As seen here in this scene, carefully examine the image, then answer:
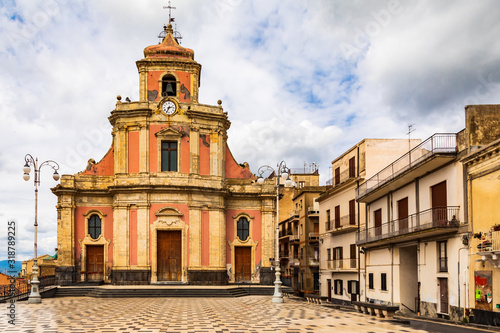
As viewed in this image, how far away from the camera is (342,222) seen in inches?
1489

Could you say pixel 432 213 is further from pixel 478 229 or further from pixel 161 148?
pixel 161 148

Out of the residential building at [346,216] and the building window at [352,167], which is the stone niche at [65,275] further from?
the building window at [352,167]

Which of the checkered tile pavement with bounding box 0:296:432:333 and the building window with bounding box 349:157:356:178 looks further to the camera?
the building window with bounding box 349:157:356:178

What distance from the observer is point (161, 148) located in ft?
128

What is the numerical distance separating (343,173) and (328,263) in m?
7.36

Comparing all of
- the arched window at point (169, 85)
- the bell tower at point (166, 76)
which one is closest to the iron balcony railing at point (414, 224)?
the bell tower at point (166, 76)

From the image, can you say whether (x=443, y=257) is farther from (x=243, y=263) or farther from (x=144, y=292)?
(x=243, y=263)

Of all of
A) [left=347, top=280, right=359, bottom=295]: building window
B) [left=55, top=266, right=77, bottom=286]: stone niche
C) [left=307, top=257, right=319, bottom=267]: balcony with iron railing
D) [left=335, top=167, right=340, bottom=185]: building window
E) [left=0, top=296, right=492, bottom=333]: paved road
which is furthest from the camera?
[left=307, top=257, right=319, bottom=267]: balcony with iron railing

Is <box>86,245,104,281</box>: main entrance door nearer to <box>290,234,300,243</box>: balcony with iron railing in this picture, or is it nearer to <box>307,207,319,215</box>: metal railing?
<box>307,207,319,215</box>: metal railing

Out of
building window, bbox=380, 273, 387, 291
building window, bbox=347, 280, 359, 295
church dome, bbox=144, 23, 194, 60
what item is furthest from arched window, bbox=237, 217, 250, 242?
church dome, bbox=144, 23, 194, 60

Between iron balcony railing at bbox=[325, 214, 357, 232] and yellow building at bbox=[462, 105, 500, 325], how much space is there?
51.0ft

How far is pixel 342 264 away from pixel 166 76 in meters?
19.0

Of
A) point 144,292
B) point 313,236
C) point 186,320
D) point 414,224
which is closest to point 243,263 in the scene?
point 144,292

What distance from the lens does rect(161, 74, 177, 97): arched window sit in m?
40.7
